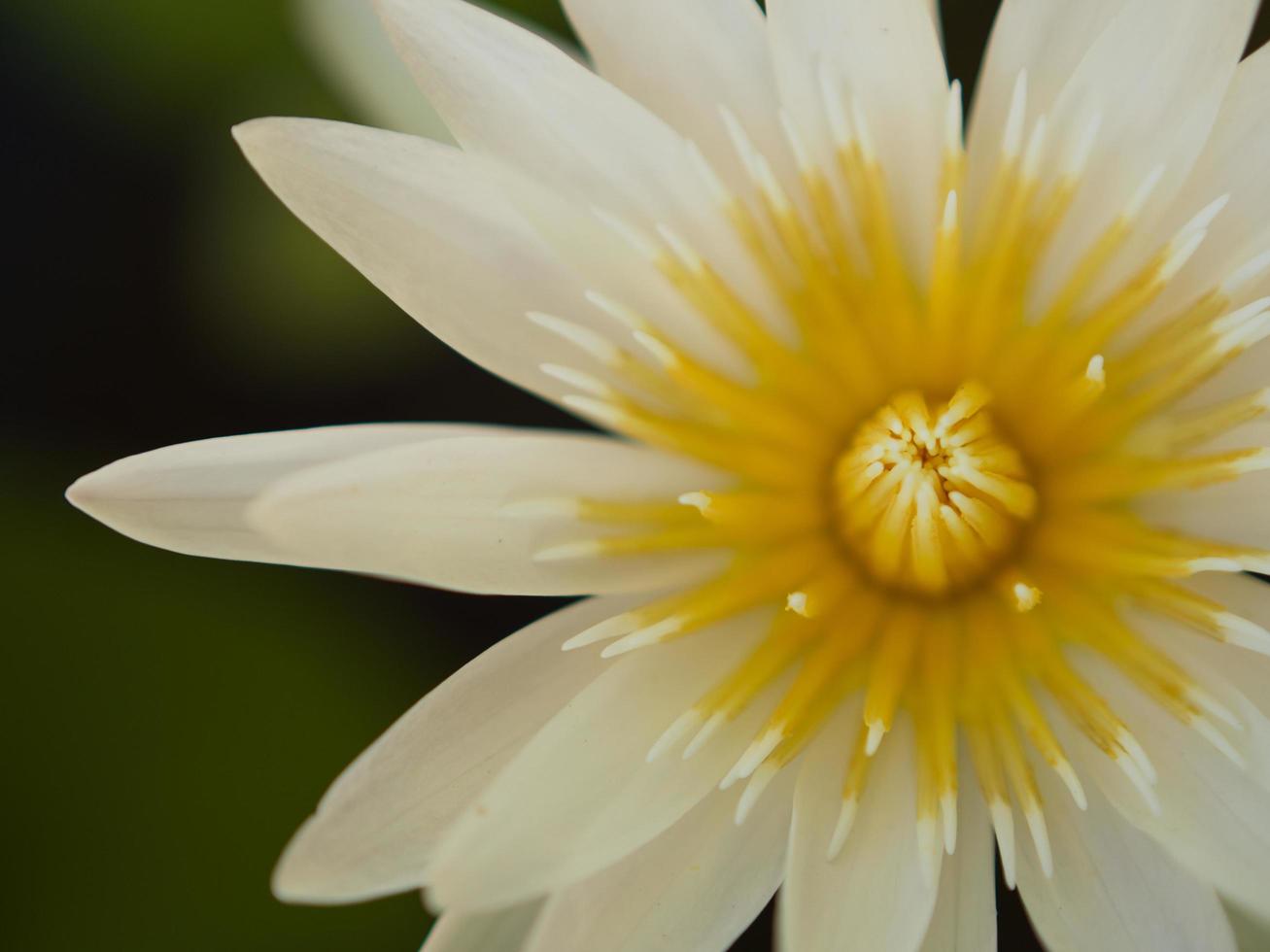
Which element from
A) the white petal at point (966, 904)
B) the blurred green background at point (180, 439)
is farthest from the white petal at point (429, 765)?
the blurred green background at point (180, 439)

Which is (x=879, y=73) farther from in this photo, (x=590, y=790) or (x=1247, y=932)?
(x=1247, y=932)

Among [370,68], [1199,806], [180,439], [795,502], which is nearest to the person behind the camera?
[1199,806]

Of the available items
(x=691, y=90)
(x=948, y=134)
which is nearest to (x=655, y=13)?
(x=691, y=90)

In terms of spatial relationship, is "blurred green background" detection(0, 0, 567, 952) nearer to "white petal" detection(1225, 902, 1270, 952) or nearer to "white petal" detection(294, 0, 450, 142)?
"white petal" detection(294, 0, 450, 142)

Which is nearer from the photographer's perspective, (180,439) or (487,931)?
(487,931)

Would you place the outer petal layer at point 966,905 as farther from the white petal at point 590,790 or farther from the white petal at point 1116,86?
the white petal at point 1116,86

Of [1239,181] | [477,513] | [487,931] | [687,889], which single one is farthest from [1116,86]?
[487,931]

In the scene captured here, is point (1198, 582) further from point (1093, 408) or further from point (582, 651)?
point (582, 651)
